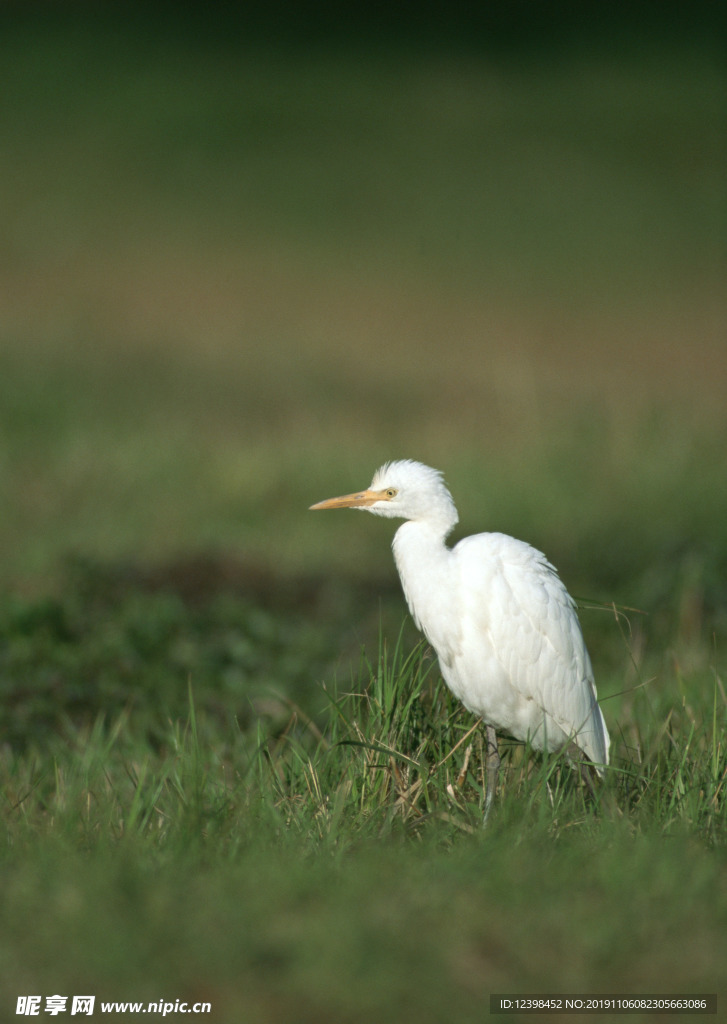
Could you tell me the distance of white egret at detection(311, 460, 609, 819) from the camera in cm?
384

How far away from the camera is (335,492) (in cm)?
903

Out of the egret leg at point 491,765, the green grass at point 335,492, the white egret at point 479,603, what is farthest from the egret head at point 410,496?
the egret leg at point 491,765

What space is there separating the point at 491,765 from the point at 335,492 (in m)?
5.40

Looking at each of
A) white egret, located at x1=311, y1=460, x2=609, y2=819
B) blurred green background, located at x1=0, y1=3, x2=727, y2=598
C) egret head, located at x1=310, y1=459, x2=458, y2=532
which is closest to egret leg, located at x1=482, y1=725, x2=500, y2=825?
white egret, located at x1=311, y1=460, x2=609, y2=819

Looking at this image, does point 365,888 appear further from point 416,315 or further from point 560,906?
point 416,315

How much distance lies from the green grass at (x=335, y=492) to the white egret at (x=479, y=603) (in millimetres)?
177

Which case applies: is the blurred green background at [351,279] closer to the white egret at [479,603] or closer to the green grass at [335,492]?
the green grass at [335,492]

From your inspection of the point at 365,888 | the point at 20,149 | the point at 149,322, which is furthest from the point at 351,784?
the point at 20,149

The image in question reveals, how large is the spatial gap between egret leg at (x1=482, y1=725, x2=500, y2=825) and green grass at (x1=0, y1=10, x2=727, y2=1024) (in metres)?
0.07

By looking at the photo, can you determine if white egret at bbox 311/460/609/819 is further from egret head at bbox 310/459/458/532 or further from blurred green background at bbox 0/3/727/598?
blurred green background at bbox 0/3/727/598

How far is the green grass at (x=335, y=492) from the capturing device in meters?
2.77

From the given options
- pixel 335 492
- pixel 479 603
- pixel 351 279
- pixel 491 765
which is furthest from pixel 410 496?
pixel 351 279

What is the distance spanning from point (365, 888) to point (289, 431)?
27.6 ft

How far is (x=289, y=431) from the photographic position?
11.1 metres
